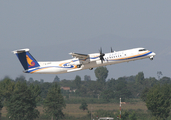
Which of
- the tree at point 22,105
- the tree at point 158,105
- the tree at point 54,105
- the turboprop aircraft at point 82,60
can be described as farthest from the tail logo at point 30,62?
the tree at point 158,105

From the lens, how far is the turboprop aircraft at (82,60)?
45.8 meters

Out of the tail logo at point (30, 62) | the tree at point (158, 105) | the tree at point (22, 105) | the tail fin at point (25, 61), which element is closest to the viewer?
the tail fin at point (25, 61)

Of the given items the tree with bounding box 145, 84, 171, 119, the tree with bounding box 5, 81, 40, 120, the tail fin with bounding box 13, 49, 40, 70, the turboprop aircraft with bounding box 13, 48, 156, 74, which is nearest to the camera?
the turboprop aircraft with bounding box 13, 48, 156, 74

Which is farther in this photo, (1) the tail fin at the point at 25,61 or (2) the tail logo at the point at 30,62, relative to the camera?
(2) the tail logo at the point at 30,62

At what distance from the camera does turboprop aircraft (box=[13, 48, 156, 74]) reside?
45844 millimetres

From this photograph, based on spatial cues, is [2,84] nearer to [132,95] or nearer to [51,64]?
[51,64]

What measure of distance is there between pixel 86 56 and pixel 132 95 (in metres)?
74.5

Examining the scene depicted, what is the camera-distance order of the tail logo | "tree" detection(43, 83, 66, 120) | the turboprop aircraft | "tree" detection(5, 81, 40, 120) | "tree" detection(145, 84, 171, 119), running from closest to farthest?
the turboprop aircraft < the tail logo < "tree" detection(5, 81, 40, 120) < "tree" detection(145, 84, 171, 119) < "tree" detection(43, 83, 66, 120)

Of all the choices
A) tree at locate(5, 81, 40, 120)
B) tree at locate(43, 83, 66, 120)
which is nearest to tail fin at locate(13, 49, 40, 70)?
tree at locate(5, 81, 40, 120)

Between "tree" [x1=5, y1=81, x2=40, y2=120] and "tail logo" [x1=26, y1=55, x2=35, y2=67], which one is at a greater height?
"tail logo" [x1=26, y1=55, x2=35, y2=67]

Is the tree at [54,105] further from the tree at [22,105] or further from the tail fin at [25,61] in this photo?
the tail fin at [25,61]

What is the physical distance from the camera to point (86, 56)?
4581cm

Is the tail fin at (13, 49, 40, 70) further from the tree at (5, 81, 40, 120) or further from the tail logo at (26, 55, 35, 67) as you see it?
the tree at (5, 81, 40, 120)

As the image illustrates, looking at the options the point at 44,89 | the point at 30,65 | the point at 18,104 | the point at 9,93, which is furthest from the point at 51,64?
the point at 44,89
